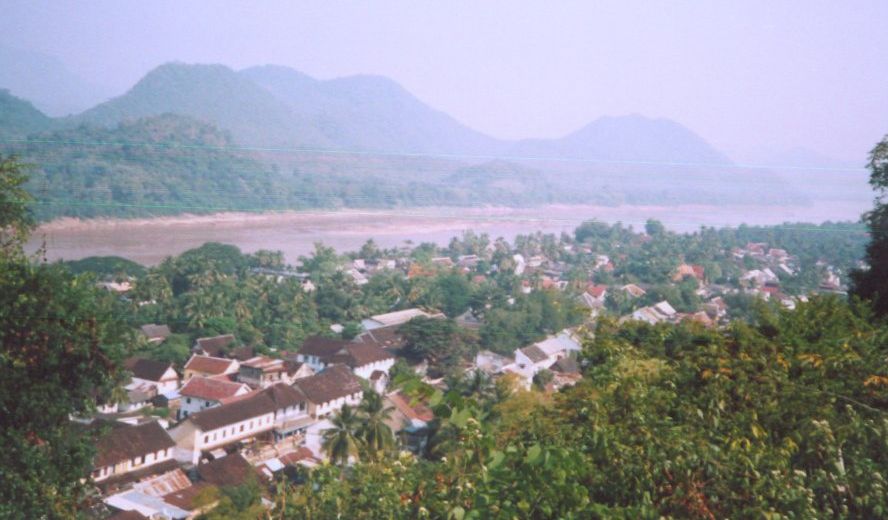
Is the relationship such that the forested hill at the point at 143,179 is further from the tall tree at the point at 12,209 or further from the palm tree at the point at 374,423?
the tall tree at the point at 12,209

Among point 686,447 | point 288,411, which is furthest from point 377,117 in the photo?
point 686,447

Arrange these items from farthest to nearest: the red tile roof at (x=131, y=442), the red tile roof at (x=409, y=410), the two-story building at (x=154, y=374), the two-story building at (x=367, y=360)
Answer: the two-story building at (x=367, y=360)
the two-story building at (x=154, y=374)
the red tile roof at (x=409, y=410)
the red tile roof at (x=131, y=442)

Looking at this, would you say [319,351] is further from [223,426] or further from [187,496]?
[187,496]

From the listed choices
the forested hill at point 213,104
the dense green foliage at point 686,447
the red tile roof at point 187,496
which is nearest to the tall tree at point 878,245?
the dense green foliage at point 686,447

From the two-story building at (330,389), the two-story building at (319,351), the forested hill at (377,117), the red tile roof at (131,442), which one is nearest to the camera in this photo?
the red tile roof at (131,442)

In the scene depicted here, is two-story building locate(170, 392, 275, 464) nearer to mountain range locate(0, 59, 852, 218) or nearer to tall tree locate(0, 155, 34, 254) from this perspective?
mountain range locate(0, 59, 852, 218)

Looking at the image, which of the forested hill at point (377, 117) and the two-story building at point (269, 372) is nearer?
the two-story building at point (269, 372)
